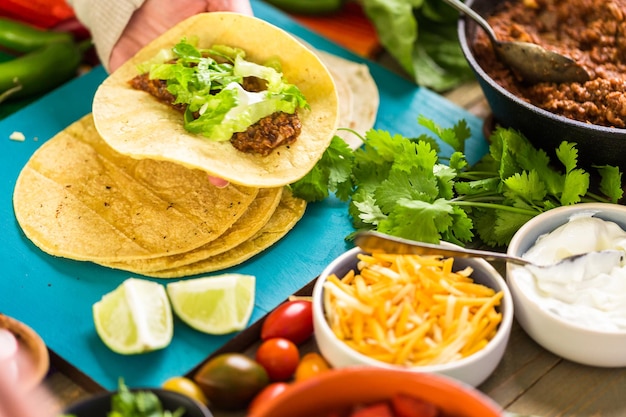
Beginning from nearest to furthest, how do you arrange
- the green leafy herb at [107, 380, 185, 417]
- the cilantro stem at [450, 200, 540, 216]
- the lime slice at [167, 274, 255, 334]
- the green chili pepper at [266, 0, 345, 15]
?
the green leafy herb at [107, 380, 185, 417] → the lime slice at [167, 274, 255, 334] → the cilantro stem at [450, 200, 540, 216] → the green chili pepper at [266, 0, 345, 15]

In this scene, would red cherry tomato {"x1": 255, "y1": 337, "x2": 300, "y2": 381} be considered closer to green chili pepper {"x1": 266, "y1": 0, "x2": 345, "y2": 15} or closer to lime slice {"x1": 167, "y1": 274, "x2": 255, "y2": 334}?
lime slice {"x1": 167, "y1": 274, "x2": 255, "y2": 334}

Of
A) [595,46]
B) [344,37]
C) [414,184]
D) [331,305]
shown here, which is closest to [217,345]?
[331,305]

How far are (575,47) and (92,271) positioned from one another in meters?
2.52

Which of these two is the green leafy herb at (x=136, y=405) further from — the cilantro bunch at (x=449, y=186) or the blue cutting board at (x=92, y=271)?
the cilantro bunch at (x=449, y=186)

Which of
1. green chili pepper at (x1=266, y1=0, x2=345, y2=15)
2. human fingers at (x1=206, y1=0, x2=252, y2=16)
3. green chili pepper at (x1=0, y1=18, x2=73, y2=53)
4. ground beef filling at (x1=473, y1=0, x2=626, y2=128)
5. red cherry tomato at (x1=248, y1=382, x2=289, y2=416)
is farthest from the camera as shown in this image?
green chili pepper at (x1=266, y1=0, x2=345, y2=15)

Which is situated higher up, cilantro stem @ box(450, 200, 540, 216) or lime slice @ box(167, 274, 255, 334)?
cilantro stem @ box(450, 200, 540, 216)

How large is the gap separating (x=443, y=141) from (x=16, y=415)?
2389mm

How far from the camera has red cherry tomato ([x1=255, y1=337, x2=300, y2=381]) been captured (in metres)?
2.85

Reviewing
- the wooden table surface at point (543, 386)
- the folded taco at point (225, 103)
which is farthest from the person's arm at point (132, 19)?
the wooden table surface at point (543, 386)

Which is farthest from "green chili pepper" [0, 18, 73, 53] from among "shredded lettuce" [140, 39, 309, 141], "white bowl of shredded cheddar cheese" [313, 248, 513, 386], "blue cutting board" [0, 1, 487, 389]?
"white bowl of shredded cheddar cheese" [313, 248, 513, 386]

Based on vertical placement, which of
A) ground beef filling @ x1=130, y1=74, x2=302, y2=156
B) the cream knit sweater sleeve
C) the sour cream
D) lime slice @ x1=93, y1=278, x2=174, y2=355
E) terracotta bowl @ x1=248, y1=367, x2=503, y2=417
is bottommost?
lime slice @ x1=93, y1=278, x2=174, y2=355

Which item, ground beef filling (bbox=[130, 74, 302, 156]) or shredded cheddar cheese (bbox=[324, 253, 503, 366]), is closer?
shredded cheddar cheese (bbox=[324, 253, 503, 366])

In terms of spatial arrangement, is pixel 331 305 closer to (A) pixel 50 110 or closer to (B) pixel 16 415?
(B) pixel 16 415

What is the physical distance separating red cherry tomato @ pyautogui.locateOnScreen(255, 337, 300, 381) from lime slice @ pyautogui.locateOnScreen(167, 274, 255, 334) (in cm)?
14
